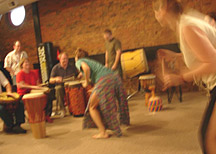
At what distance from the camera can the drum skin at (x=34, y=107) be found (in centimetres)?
339

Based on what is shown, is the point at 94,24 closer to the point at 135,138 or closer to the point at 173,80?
the point at 135,138

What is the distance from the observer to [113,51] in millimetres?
5043

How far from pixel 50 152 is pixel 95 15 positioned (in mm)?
4409

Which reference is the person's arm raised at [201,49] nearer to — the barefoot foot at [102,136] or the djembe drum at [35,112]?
the barefoot foot at [102,136]

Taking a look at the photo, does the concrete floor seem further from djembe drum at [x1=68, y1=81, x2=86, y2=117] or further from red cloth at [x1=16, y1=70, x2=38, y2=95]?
red cloth at [x1=16, y1=70, x2=38, y2=95]

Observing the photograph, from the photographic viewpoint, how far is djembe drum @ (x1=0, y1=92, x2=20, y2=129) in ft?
12.0

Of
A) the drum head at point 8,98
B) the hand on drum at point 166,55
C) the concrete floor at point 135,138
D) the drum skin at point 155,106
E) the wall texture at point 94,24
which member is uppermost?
the wall texture at point 94,24

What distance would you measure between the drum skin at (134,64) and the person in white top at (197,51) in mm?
3500

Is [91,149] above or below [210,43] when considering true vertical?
below

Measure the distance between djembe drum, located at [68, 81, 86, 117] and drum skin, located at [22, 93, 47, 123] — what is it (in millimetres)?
952

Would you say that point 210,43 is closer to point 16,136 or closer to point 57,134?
point 57,134

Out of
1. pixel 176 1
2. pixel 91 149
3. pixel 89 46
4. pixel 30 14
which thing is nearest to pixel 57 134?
pixel 91 149

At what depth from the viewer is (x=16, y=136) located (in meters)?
3.69

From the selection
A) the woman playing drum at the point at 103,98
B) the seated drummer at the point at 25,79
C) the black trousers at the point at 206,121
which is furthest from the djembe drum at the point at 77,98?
the black trousers at the point at 206,121
